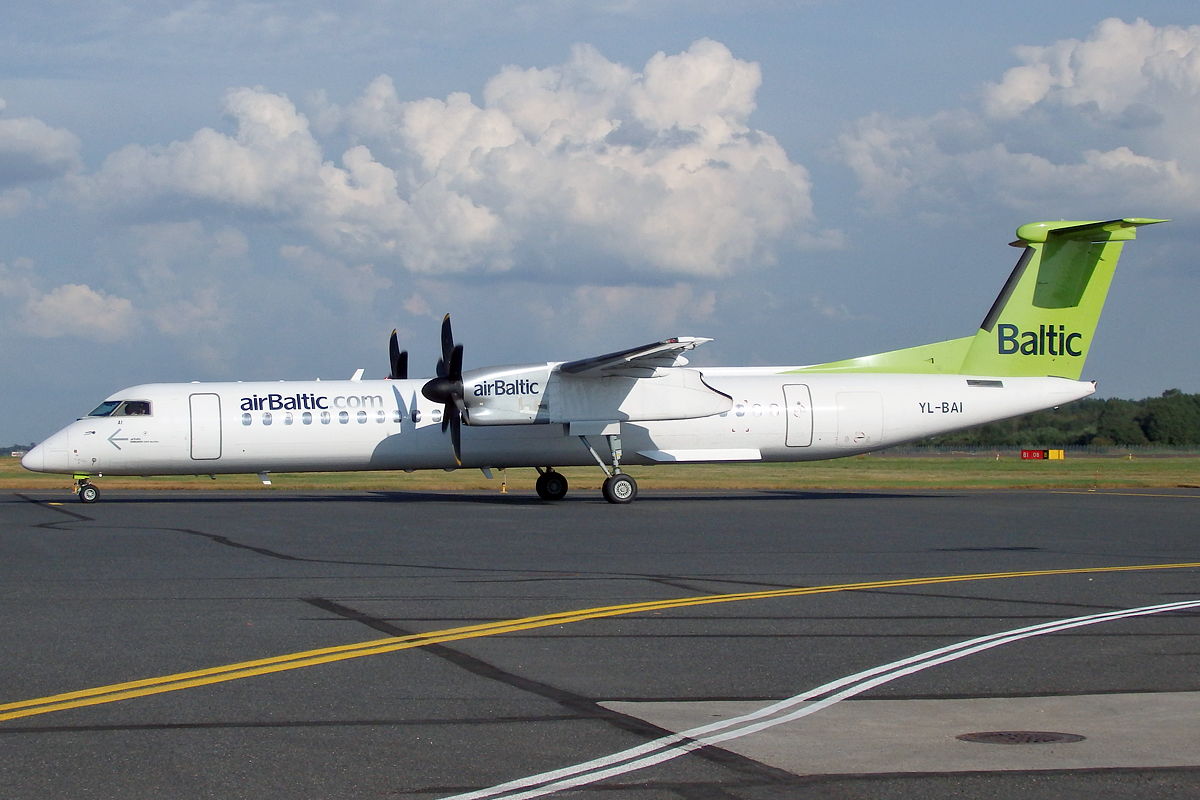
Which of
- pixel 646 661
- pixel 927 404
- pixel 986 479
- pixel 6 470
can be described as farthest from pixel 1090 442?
pixel 646 661

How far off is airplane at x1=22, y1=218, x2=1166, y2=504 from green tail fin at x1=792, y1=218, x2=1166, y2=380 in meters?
0.04

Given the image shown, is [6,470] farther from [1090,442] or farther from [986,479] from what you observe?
[1090,442]

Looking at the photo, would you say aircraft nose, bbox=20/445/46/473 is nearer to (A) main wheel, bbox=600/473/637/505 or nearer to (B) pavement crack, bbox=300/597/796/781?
(A) main wheel, bbox=600/473/637/505

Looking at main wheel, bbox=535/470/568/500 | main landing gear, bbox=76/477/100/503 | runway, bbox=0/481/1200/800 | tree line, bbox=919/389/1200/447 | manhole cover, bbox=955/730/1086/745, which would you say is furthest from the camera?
tree line, bbox=919/389/1200/447

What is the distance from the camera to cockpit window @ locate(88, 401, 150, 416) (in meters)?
26.7

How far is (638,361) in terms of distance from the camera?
2623 cm

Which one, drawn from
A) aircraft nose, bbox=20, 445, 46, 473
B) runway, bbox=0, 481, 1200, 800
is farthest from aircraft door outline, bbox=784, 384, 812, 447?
aircraft nose, bbox=20, 445, 46, 473

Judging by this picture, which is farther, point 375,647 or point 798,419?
point 798,419

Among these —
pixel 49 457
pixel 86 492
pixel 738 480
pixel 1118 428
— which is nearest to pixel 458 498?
pixel 86 492

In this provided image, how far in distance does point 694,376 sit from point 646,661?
1981cm

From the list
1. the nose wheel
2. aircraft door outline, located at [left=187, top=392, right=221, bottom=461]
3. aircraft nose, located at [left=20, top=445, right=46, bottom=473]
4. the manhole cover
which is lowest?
the manhole cover

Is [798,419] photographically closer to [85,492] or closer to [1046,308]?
[1046,308]

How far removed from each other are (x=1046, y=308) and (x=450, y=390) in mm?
15776

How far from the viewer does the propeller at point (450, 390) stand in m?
26.0
